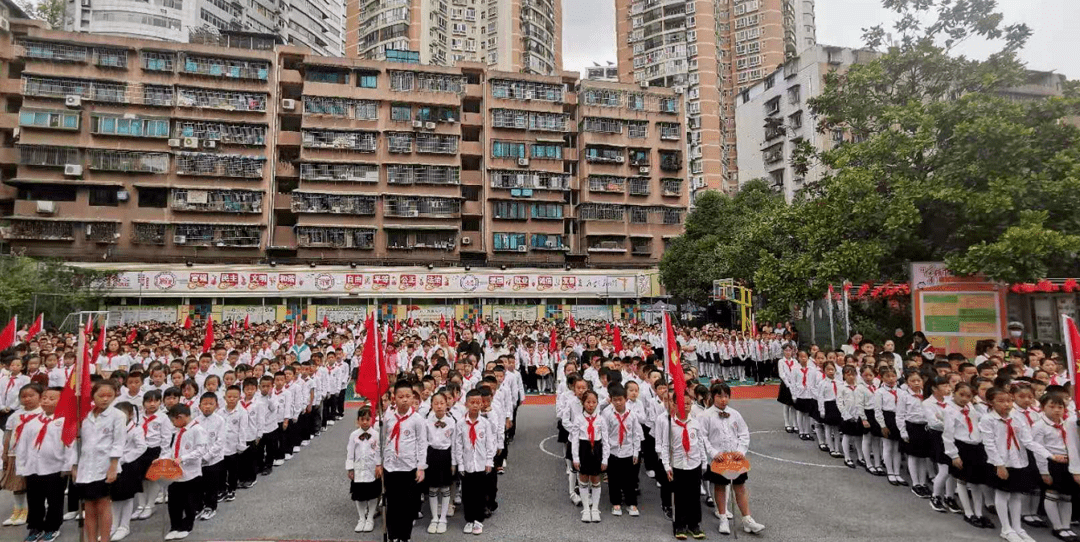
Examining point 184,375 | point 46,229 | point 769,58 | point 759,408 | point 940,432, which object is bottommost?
point 759,408

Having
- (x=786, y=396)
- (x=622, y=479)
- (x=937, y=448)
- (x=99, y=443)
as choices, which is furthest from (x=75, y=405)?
(x=786, y=396)

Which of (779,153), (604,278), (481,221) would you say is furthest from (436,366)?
(779,153)

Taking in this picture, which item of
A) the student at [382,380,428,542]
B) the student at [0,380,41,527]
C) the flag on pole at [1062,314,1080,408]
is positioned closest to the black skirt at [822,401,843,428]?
the flag on pole at [1062,314,1080,408]

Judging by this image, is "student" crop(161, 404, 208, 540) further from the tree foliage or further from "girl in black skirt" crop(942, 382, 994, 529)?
the tree foliage

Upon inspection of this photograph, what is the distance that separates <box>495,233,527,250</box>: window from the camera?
1646 inches

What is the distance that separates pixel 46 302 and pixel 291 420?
23.4 m

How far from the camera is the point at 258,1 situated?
63625 millimetres

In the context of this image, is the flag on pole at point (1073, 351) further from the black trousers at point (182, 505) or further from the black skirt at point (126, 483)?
the black skirt at point (126, 483)

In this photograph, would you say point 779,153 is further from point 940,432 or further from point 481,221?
point 940,432

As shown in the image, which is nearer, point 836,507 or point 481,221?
point 836,507

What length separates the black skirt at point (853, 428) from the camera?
8.83 metres

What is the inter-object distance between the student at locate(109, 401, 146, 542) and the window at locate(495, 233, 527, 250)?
116ft

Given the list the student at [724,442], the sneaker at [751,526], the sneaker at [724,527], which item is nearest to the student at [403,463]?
the student at [724,442]

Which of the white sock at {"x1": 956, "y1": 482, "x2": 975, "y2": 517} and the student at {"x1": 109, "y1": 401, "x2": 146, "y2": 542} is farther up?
the student at {"x1": 109, "y1": 401, "x2": 146, "y2": 542}
